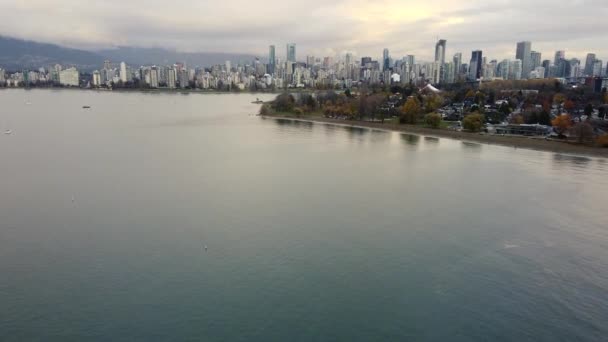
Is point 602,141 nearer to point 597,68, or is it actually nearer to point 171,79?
point 171,79

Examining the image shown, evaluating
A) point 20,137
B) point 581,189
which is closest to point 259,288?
point 581,189

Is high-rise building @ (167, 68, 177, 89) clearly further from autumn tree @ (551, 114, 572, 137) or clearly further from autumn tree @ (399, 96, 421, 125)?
autumn tree @ (551, 114, 572, 137)

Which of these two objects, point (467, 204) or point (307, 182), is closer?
point (467, 204)

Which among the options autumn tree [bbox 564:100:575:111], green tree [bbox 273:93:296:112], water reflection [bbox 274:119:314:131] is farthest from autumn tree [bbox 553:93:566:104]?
green tree [bbox 273:93:296:112]

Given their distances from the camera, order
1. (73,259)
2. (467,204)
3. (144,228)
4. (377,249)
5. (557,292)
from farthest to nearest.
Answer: (467,204) < (144,228) < (377,249) < (73,259) < (557,292)

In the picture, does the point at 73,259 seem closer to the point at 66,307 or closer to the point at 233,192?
the point at 66,307

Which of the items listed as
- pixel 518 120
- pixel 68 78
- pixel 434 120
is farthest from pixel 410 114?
pixel 68 78
